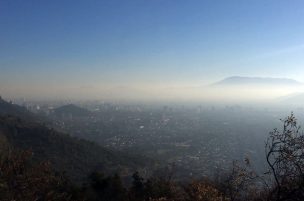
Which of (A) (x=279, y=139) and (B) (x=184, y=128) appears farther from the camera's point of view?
(B) (x=184, y=128)

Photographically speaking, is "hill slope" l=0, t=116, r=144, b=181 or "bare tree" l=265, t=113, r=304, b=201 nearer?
"bare tree" l=265, t=113, r=304, b=201

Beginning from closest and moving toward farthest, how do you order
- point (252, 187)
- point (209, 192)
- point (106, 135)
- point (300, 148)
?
point (300, 148)
point (209, 192)
point (252, 187)
point (106, 135)

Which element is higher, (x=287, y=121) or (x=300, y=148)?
(x=287, y=121)

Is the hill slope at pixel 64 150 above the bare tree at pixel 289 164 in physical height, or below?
below

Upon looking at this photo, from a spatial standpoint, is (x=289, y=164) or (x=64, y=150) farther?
(x=64, y=150)

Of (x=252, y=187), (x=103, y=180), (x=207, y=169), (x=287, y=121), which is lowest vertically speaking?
(x=207, y=169)

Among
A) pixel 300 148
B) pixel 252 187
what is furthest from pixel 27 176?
pixel 300 148

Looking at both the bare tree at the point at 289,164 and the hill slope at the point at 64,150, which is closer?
the bare tree at the point at 289,164

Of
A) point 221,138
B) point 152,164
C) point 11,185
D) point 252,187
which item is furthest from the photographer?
point 221,138

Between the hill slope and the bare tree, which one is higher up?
the bare tree

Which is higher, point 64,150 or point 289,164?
point 289,164

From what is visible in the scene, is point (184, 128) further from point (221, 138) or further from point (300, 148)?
point (300, 148)
